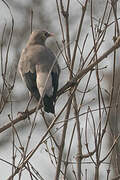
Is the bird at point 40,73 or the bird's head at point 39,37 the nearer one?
the bird at point 40,73

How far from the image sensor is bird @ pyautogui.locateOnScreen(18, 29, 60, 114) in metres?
5.86

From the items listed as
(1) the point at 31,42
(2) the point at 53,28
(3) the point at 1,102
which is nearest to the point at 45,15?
(2) the point at 53,28

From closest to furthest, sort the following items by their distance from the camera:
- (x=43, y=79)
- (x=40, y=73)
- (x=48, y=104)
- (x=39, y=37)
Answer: (x=48, y=104)
(x=43, y=79)
(x=40, y=73)
(x=39, y=37)

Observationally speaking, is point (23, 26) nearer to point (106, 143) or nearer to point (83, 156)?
point (106, 143)

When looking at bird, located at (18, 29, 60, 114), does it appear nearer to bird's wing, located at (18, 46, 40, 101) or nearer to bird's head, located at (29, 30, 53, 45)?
bird's wing, located at (18, 46, 40, 101)

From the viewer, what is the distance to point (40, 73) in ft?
20.2

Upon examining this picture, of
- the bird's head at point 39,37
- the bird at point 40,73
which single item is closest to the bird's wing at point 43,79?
the bird at point 40,73

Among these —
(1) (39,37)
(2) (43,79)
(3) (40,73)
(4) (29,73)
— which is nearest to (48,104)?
(2) (43,79)

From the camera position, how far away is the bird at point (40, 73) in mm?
5859

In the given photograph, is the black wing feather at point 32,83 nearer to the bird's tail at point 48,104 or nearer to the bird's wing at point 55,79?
the bird's wing at point 55,79

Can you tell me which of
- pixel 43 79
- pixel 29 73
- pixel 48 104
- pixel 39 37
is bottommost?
pixel 48 104

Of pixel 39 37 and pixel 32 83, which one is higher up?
pixel 39 37

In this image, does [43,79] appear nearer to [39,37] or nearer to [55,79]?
[55,79]

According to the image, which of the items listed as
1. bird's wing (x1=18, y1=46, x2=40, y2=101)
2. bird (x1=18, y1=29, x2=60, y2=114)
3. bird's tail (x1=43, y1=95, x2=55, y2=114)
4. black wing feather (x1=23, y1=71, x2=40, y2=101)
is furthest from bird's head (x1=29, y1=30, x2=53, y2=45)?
bird's tail (x1=43, y1=95, x2=55, y2=114)
